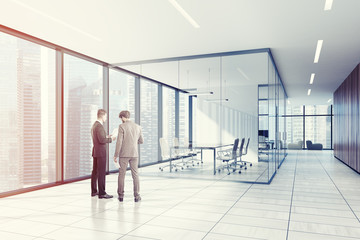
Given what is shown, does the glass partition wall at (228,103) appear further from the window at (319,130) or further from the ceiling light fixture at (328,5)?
the window at (319,130)

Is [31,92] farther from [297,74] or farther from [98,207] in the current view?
[297,74]

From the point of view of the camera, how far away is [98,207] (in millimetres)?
4246

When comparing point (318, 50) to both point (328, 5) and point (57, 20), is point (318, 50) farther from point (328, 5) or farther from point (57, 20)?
point (57, 20)

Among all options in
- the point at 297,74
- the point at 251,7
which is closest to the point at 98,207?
the point at 251,7

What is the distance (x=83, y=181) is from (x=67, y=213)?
2651mm

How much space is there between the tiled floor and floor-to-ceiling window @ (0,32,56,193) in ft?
1.57

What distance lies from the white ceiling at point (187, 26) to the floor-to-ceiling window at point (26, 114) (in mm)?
471

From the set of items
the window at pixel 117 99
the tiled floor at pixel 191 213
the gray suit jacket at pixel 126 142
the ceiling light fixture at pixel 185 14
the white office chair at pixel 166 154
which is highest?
the ceiling light fixture at pixel 185 14

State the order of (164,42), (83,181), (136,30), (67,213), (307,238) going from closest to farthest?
(307,238)
(67,213)
(136,30)
(164,42)
(83,181)

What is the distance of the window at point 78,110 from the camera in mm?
6375

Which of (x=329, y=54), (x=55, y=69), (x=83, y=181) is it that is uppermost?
(x=329, y=54)

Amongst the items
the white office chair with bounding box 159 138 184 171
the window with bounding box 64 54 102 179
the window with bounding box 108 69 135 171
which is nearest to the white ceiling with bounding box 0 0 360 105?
the window with bounding box 64 54 102 179

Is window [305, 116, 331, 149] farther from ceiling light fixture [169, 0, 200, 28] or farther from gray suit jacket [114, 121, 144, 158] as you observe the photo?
gray suit jacket [114, 121, 144, 158]

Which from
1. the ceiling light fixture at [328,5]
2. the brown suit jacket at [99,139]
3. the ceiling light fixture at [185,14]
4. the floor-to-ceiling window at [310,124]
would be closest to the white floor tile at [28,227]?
the brown suit jacket at [99,139]
